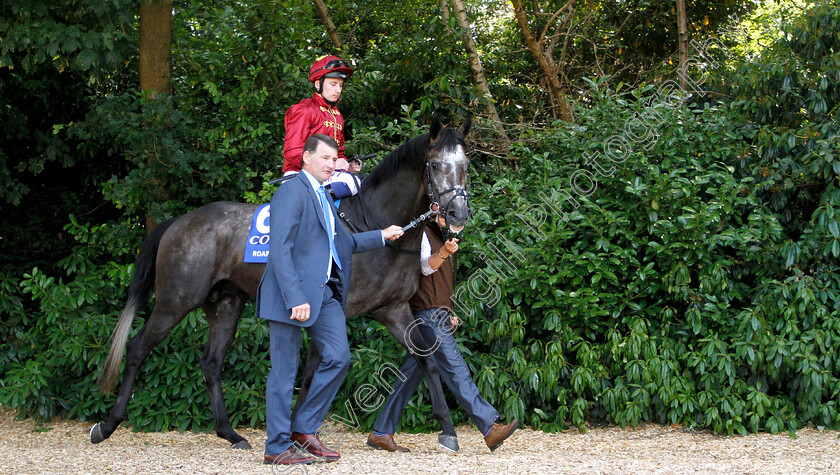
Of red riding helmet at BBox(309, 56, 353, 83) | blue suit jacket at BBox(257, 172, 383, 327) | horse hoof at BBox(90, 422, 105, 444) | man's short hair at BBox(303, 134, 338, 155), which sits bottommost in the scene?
horse hoof at BBox(90, 422, 105, 444)

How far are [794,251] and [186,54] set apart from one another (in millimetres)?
6198

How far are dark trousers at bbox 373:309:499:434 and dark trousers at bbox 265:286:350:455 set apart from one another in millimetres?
826

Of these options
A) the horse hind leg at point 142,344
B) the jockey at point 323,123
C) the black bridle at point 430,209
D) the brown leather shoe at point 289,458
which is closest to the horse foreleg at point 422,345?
the black bridle at point 430,209

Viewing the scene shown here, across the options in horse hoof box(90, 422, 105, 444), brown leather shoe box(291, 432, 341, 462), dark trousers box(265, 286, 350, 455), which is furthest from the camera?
horse hoof box(90, 422, 105, 444)

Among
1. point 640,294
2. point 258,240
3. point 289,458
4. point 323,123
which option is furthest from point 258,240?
point 640,294

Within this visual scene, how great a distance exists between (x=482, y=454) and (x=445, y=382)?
20.3 inches

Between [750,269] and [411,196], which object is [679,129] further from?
[411,196]

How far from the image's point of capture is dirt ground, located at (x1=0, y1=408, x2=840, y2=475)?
4.52m

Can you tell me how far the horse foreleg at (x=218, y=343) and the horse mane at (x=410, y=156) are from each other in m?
1.46

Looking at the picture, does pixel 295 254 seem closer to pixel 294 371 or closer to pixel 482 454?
pixel 294 371

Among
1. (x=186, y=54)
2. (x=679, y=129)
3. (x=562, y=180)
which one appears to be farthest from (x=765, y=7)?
(x=186, y=54)

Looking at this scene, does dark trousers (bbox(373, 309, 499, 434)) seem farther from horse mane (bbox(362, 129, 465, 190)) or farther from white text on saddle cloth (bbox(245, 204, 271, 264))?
white text on saddle cloth (bbox(245, 204, 271, 264))

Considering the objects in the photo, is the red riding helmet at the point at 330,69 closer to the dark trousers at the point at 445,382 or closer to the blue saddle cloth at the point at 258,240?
the blue saddle cloth at the point at 258,240

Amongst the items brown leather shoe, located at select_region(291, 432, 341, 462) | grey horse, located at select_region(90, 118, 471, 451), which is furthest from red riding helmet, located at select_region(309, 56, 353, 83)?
brown leather shoe, located at select_region(291, 432, 341, 462)
